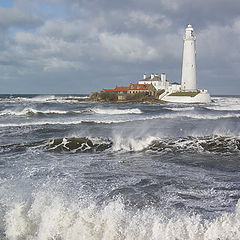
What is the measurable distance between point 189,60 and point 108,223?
5600 centimetres

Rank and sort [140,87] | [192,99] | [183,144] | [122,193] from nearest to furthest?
1. [122,193]
2. [183,144]
3. [192,99]
4. [140,87]

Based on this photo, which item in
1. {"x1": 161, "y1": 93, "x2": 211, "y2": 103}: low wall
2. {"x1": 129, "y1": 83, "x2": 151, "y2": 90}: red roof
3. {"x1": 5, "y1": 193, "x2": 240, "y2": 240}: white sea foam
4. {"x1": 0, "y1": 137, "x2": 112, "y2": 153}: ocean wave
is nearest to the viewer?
{"x1": 5, "y1": 193, "x2": 240, "y2": 240}: white sea foam

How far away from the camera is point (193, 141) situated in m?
12.1

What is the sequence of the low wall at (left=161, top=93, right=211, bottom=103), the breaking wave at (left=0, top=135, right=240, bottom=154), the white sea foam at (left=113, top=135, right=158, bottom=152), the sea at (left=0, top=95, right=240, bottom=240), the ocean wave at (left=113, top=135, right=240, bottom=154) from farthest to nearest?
the low wall at (left=161, top=93, right=211, bottom=103) < the white sea foam at (left=113, top=135, right=158, bottom=152) < the breaking wave at (left=0, top=135, right=240, bottom=154) < the ocean wave at (left=113, top=135, right=240, bottom=154) < the sea at (left=0, top=95, right=240, bottom=240)

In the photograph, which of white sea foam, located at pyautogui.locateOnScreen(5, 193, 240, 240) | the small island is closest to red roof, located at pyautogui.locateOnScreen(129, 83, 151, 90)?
the small island

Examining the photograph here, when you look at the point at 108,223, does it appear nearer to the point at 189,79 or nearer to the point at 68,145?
the point at 68,145

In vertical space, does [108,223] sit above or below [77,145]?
below

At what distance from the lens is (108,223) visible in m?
4.87

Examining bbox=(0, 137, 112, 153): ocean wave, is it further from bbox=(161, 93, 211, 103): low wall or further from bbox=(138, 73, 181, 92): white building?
bbox=(138, 73, 181, 92): white building

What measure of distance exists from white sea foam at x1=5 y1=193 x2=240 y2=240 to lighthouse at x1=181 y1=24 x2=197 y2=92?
55163mm

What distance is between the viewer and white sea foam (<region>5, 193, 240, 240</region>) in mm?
4555

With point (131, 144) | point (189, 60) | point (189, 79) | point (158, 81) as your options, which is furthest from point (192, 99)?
point (131, 144)

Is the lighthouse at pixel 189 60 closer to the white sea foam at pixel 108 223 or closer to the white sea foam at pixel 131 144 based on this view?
the white sea foam at pixel 131 144

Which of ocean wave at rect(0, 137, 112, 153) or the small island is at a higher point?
the small island
